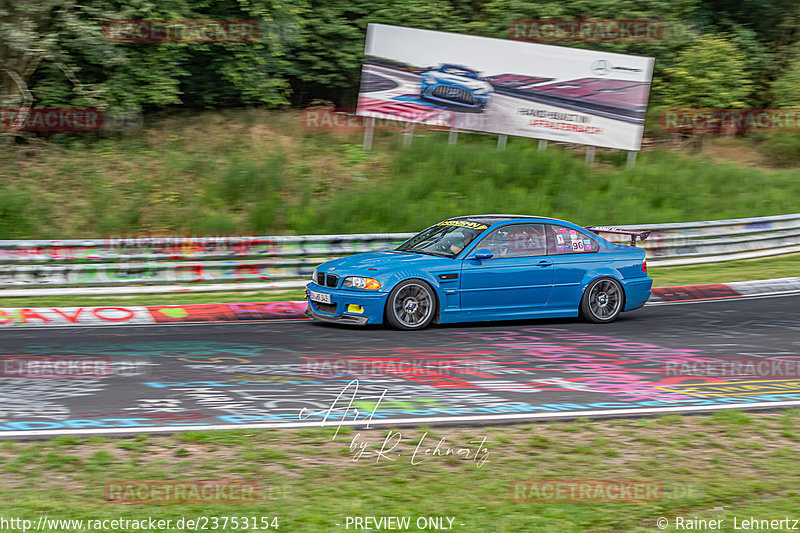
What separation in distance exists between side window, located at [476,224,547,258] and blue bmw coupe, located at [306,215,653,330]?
1cm

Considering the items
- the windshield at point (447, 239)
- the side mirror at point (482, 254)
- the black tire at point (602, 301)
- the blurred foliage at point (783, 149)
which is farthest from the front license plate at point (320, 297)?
the blurred foliage at point (783, 149)

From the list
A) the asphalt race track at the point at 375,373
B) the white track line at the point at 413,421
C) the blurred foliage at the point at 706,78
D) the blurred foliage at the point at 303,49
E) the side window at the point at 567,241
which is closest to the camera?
the white track line at the point at 413,421

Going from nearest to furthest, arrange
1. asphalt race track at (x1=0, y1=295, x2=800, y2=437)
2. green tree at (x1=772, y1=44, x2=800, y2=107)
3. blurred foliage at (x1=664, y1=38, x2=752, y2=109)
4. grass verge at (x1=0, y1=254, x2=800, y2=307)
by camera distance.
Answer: asphalt race track at (x1=0, y1=295, x2=800, y2=437)
grass verge at (x1=0, y1=254, x2=800, y2=307)
blurred foliage at (x1=664, y1=38, x2=752, y2=109)
green tree at (x1=772, y1=44, x2=800, y2=107)

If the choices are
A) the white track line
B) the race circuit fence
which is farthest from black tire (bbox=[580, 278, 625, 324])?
the white track line

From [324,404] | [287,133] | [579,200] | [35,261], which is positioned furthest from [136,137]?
[324,404]

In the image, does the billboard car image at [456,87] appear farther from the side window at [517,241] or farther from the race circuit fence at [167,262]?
the side window at [517,241]

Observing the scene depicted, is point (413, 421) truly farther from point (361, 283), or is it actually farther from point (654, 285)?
point (654, 285)

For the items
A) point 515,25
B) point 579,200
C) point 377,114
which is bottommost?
point 579,200

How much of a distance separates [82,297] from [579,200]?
1070 centimetres

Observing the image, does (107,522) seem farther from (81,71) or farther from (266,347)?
(81,71)

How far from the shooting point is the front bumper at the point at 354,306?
34.4 feet

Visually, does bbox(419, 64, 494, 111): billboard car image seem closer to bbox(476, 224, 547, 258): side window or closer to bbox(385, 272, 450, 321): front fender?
bbox(476, 224, 547, 258): side window

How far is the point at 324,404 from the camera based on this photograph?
687cm

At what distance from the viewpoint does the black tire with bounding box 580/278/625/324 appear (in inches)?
457
